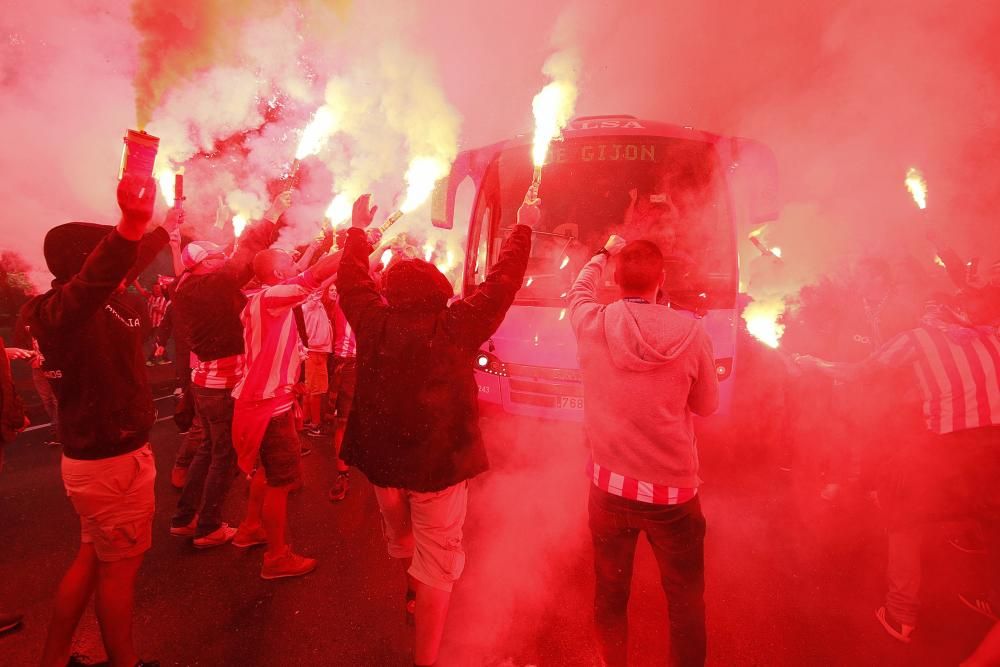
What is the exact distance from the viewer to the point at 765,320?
5180mm

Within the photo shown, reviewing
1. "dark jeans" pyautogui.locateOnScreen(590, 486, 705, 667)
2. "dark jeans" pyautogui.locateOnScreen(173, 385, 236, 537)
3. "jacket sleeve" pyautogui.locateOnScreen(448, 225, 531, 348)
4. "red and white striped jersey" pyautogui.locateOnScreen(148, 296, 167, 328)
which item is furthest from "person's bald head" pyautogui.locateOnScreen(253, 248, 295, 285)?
"red and white striped jersey" pyautogui.locateOnScreen(148, 296, 167, 328)

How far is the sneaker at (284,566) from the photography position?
3176mm

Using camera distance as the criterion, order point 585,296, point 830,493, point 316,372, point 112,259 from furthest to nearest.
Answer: point 316,372
point 830,493
point 585,296
point 112,259

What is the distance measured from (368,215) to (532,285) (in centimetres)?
200

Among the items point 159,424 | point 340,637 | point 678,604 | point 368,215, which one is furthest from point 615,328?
point 159,424

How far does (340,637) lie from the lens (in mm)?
2668

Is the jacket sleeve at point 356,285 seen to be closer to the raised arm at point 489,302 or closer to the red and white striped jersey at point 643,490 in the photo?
the raised arm at point 489,302

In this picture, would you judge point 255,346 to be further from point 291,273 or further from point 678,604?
point 678,604

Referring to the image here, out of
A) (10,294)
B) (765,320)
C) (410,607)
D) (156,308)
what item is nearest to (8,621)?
(410,607)

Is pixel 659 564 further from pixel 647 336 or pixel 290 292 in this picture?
pixel 290 292

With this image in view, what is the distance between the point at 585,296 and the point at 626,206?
101 inches

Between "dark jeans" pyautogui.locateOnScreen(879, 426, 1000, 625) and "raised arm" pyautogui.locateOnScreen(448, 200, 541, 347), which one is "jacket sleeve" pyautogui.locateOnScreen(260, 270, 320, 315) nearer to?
"raised arm" pyautogui.locateOnScreen(448, 200, 541, 347)

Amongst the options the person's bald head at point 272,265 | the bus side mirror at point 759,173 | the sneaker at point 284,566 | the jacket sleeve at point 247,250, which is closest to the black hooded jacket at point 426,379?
the person's bald head at point 272,265

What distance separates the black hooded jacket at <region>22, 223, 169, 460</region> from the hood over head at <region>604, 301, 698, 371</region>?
2026mm
